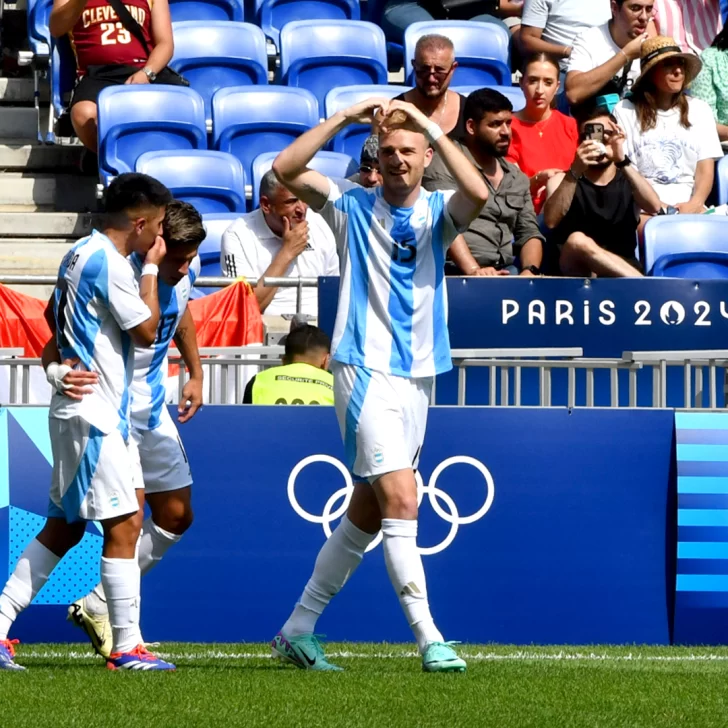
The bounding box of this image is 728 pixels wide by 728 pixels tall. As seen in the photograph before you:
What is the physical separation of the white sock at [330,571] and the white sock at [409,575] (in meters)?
0.21

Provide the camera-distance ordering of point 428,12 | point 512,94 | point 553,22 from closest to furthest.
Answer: point 512,94 → point 553,22 → point 428,12

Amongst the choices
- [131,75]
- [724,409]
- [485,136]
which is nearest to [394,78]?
[131,75]

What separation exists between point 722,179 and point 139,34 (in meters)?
4.66

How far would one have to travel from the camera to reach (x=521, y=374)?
824cm

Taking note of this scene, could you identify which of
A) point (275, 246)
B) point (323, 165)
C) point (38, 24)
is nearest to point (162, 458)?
point (275, 246)

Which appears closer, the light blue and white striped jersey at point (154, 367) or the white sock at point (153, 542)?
the light blue and white striped jersey at point (154, 367)

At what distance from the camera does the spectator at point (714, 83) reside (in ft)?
43.1

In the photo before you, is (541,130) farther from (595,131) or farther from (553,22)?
(553,22)

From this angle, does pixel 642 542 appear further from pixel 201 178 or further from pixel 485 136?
pixel 201 178

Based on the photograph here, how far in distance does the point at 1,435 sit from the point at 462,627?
7.77 ft

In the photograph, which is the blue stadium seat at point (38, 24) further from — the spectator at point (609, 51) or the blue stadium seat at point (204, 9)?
the spectator at point (609, 51)

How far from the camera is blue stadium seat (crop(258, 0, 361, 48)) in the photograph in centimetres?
1450

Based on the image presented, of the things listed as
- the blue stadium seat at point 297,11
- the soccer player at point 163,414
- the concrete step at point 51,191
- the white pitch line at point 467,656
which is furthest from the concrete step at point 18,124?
the white pitch line at point 467,656

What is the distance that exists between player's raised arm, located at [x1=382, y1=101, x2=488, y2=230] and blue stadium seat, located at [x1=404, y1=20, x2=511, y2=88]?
25.3 ft
